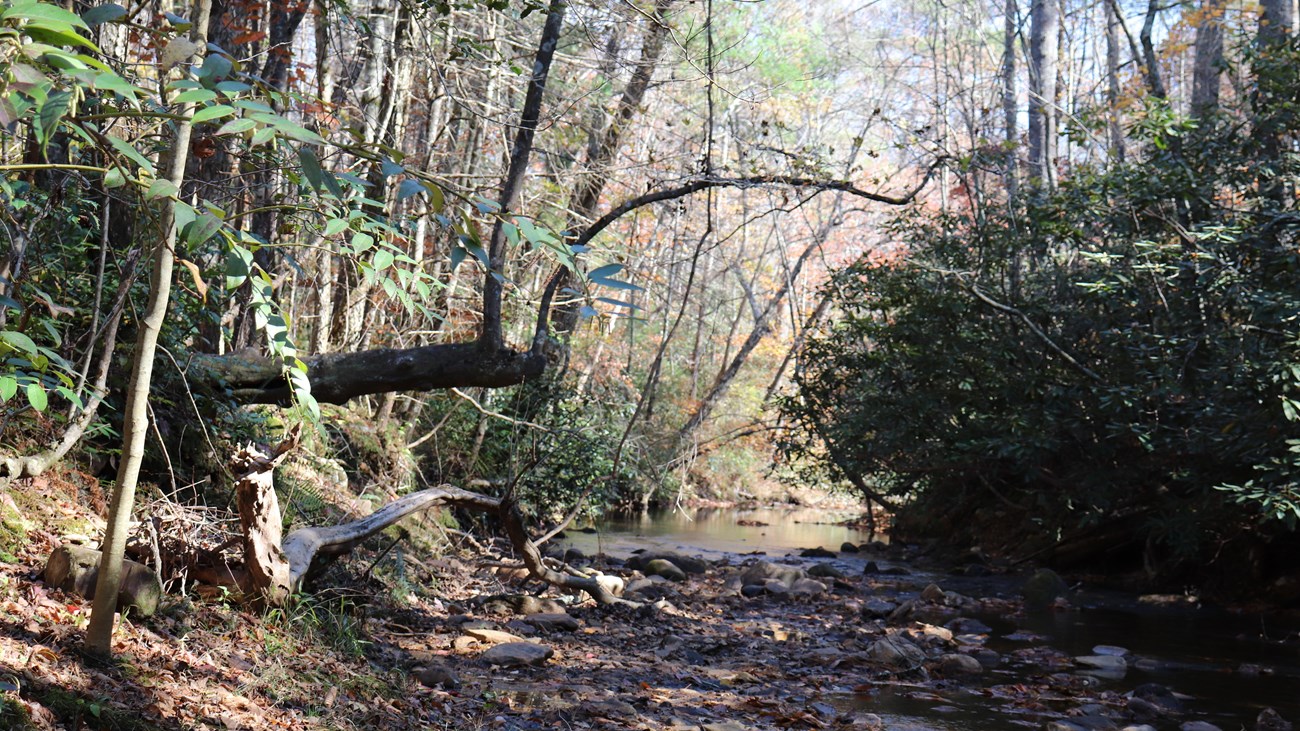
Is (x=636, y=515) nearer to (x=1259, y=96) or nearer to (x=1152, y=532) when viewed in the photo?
(x=1152, y=532)

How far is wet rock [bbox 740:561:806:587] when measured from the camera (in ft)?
37.2

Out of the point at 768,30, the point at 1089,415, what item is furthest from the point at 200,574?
the point at 768,30

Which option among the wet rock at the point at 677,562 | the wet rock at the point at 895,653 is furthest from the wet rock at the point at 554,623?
the wet rock at the point at 677,562

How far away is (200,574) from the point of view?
16.1 feet

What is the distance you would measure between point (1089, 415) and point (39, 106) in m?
11.1

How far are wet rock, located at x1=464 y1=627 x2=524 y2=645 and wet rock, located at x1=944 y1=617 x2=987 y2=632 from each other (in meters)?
4.49

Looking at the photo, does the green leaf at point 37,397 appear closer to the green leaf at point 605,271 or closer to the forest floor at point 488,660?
the forest floor at point 488,660

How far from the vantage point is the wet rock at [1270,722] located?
6.23 metres

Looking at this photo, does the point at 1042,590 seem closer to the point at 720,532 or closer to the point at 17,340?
the point at 720,532

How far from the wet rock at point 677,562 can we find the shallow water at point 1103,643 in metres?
0.85

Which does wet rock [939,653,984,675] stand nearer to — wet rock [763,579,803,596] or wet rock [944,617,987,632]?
wet rock [944,617,987,632]

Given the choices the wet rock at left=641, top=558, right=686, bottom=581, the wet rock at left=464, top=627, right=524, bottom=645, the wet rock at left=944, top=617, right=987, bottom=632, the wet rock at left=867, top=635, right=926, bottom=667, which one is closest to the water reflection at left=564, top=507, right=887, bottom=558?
the wet rock at left=641, top=558, right=686, bottom=581

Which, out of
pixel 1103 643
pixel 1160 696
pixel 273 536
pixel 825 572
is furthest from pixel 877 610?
pixel 273 536

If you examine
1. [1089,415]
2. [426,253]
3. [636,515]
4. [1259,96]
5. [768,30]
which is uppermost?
[768,30]
